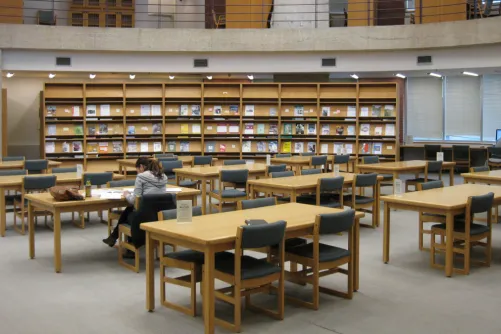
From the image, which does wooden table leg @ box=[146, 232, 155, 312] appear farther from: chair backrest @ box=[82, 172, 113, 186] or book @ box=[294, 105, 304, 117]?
book @ box=[294, 105, 304, 117]

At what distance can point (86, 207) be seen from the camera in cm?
583

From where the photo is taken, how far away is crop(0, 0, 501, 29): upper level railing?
13.6 metres

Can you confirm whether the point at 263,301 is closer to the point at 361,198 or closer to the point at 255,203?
the point at 255,203

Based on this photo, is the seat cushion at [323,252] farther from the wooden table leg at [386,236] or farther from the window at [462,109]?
the window at [462,109]

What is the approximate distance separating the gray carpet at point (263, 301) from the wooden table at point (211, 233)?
0.31 metres

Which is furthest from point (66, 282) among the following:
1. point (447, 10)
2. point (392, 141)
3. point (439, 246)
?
point (447, 10)

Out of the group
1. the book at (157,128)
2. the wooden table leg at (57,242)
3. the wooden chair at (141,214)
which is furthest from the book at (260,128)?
the wooden table leg at (57,242)

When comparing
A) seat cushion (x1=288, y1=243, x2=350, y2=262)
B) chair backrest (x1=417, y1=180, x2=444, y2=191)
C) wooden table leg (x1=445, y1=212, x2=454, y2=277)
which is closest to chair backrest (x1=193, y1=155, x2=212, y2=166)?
chair backrest (x1=417, y1=180, x2=444, y2=191)

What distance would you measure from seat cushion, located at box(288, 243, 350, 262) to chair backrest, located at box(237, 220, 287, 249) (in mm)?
557

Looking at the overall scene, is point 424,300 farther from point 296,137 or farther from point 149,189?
point 296,137

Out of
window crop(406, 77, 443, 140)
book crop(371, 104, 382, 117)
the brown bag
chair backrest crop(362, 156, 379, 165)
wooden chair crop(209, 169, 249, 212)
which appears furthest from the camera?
window crop(406, 77, 443, 140)

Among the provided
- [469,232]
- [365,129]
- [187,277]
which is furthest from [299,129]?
[187,277]

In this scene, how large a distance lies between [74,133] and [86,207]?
24.6 ft

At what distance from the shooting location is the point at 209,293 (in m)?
3.83
